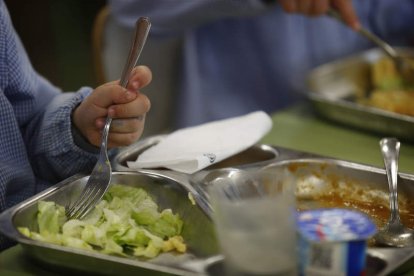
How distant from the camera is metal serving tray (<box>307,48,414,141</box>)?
162 cm

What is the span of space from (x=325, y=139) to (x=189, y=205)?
1.90 ft

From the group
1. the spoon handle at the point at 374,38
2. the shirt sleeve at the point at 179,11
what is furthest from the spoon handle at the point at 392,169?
the shirt sleeve at the point at 179,11

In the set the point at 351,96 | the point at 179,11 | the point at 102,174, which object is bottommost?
the point at 351,96

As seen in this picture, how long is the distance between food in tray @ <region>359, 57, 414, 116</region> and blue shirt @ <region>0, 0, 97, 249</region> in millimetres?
772

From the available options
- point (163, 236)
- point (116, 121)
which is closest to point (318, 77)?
point (116, 121)

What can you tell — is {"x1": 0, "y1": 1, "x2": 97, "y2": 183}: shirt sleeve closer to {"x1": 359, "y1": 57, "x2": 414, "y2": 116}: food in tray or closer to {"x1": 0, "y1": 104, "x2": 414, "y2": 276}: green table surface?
{"x1": 0, "y1": 104, "x2": 414, "y2": 276}: green table surface

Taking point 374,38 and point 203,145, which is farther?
point 374,38

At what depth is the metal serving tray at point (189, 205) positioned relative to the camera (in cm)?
98

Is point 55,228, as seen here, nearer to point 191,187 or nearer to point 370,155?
point 191,187

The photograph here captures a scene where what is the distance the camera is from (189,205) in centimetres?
118

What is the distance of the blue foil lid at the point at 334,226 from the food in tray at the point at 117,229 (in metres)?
0.24

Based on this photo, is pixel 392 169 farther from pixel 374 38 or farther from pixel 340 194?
pixel 374 38

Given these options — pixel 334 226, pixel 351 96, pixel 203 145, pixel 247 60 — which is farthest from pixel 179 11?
pixel 334 226

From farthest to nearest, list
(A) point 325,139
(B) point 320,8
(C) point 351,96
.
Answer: (C) point 351,96, (B) point 320,8, (A) point 325,139
